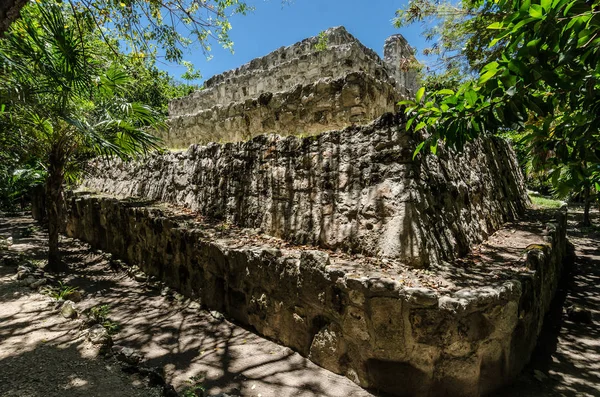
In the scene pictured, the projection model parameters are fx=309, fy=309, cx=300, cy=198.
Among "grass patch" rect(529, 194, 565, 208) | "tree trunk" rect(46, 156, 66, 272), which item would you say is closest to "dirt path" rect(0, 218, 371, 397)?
"tree trunk" rect(46, 156, 66, 272)

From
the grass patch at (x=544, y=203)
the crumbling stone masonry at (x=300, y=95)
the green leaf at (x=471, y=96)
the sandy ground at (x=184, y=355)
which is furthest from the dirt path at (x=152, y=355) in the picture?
the grass patch at (x=544, y=203)

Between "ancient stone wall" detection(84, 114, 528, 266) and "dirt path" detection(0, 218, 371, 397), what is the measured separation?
1345mm

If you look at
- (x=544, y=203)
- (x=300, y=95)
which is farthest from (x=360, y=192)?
(x=544, y=203)

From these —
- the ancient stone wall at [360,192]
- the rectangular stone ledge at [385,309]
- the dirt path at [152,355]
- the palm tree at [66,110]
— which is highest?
the palm tree at [66,110]

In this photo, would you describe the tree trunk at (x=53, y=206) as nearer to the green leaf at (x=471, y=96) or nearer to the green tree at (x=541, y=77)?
the green tree at (x=541, y=77)

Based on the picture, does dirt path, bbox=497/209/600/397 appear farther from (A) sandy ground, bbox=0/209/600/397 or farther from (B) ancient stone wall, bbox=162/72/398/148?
(B) ancient stone wall, bbox=162/72/398/148

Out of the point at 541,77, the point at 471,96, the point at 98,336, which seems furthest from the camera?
the point at 98,336

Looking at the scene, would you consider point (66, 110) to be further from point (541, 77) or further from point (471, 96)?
point (541, 77)

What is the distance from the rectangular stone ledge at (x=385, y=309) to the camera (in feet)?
8.05

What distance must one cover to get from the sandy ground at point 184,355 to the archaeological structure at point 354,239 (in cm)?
22

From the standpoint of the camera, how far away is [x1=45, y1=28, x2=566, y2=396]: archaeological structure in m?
2.54

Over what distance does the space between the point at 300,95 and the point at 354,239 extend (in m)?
2.90

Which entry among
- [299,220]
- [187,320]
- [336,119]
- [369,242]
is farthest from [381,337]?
Result: [336,119]

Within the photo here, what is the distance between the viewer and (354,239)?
134 inches
